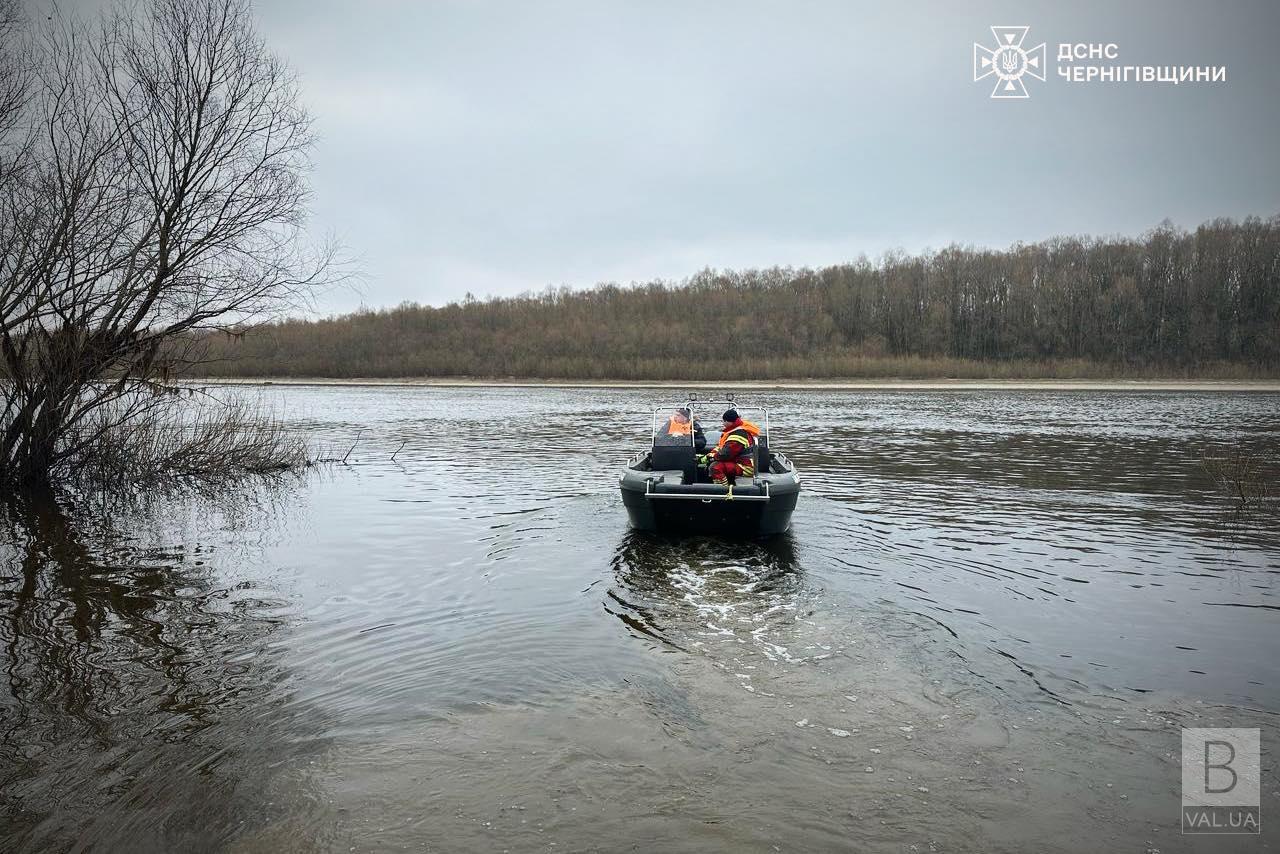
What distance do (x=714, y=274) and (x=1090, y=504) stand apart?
98.8 meters

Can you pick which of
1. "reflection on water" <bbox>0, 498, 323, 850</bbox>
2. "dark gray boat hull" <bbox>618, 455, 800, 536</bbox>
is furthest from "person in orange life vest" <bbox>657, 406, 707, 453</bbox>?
"reflection on water" <bbox>0, 498, 323, 850</bbox>

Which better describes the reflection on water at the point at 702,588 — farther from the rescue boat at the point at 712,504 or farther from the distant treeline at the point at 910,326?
the distant treeline at the point at 910,326

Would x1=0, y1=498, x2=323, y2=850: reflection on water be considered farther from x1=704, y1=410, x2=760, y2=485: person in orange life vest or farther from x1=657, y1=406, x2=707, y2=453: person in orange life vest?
x1=657, y1=406, x2=707, y2=453: person in orange life vest

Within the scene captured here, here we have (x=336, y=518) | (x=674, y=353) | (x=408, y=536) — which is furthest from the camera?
(x=674, y=353)

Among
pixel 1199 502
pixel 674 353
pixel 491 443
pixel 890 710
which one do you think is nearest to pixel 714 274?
pixel 674 353

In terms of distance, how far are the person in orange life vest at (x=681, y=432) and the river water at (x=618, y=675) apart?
142 cm

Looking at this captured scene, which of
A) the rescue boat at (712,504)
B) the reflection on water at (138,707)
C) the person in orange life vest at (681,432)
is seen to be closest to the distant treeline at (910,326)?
the person in orange life vest at (681,432)

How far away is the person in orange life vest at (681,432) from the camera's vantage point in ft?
38.5

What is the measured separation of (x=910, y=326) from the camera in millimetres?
84938

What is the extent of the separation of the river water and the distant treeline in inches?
2185

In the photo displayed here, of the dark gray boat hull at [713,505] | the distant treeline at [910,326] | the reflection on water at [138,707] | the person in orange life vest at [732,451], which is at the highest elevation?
the distant treeline at [910,326]

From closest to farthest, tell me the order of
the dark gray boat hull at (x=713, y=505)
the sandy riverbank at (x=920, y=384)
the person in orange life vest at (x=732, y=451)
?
the dark gray boat hull at (x=713, y=505) < the person in orange life vest at (x=732, y=451) < the sandy riverbank at (x=920, y=384)

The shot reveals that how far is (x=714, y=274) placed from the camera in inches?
4296

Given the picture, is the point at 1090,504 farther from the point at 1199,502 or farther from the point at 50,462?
the point at 50,462
